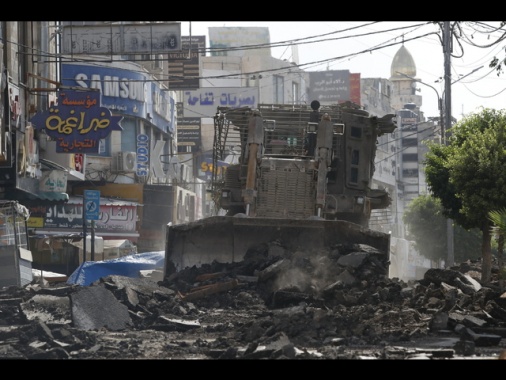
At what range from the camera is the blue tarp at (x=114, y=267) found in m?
29.4

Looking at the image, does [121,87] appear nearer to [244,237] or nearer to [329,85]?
[244,237]

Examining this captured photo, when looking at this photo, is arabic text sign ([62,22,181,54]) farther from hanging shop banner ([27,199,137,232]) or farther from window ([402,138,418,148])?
window ([402,138,418,148])

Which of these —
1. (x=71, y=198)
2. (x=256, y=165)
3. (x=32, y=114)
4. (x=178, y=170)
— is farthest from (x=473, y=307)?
(x=178, y=170)

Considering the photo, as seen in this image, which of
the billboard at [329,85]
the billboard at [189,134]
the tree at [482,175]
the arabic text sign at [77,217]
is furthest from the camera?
the billboard at [329,85]

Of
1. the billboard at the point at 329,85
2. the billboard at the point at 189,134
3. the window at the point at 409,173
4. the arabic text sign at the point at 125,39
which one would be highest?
the billboard at the point at 329,85

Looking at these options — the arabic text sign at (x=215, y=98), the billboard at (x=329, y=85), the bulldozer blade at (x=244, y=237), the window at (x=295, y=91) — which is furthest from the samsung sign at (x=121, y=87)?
the billboard at (x=329, y=85)

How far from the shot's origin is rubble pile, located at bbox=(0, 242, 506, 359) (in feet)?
47.2

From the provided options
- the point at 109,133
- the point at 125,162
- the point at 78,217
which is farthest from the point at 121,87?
the point at 109,133

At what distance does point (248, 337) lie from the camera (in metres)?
15.2

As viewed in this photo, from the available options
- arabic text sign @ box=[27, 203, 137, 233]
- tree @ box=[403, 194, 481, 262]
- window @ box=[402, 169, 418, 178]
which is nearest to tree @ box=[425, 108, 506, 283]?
arabic text sign @ box=[27, 203, 137, 233]

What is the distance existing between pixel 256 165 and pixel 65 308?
5057mm

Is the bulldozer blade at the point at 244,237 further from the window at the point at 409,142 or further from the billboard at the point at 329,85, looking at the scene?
the window at the point at 409,142

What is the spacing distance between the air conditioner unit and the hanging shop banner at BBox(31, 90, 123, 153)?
22.2m

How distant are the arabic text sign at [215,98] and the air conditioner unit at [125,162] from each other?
104 feet
